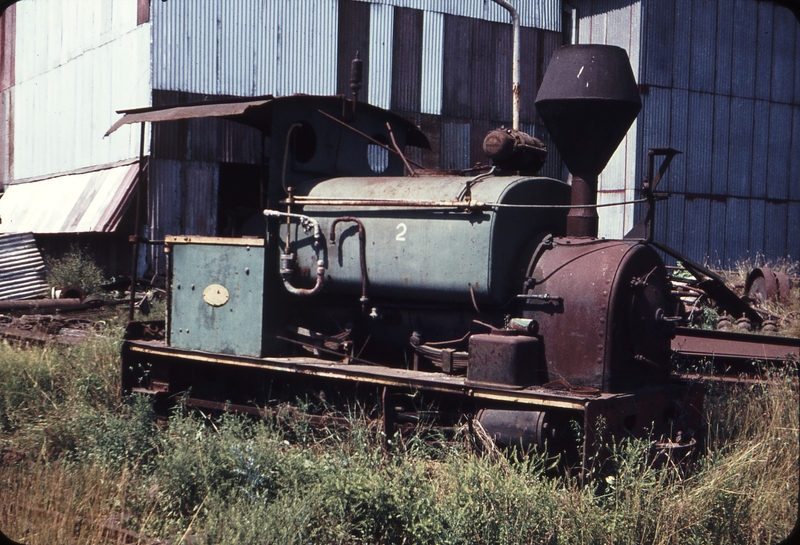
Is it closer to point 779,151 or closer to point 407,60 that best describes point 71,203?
point 407,60

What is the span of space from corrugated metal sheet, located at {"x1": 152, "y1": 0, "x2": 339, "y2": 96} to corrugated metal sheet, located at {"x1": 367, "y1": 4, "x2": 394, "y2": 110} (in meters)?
0.83

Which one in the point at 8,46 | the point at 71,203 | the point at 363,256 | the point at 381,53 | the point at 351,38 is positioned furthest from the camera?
the point at 8,46

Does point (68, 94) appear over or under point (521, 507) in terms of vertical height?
over

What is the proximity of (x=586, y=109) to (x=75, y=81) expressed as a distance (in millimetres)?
15362

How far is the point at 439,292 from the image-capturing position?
678 cm

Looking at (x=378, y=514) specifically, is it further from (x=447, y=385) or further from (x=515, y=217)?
(x=515, y=217)

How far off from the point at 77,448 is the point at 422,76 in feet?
44.8

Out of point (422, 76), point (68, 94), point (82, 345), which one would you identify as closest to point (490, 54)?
point (422, 76)

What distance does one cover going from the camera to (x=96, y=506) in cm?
537

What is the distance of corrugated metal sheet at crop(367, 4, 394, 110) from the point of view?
59.6ft

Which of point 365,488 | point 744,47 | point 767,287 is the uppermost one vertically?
point 744,47

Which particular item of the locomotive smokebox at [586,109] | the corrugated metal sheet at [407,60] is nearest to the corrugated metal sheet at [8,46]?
the corrugated metal sheet at [407,60]

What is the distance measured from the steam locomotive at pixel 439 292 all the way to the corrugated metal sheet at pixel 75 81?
29.9 ft

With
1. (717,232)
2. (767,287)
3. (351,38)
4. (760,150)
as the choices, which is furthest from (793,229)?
(351,38)
